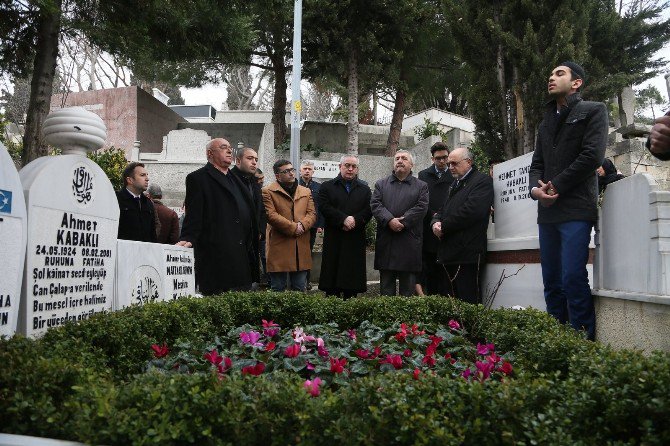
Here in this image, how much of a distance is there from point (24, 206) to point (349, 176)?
4250 millimetres

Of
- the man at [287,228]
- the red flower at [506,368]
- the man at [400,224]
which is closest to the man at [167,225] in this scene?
the man at [287,228]

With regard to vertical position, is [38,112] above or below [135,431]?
above

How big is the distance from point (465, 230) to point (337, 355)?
325cm

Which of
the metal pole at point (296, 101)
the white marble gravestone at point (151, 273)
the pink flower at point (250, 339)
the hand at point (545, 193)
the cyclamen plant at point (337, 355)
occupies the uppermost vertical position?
the metal pole at point (296, 101)

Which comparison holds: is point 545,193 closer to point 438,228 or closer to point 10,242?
point 438,228

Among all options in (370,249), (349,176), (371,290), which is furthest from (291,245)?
(370,249)

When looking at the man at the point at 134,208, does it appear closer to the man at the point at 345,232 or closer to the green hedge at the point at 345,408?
the man at the point at 345,232

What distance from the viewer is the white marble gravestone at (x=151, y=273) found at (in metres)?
4.64

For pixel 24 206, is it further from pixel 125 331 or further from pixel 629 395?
pixel 629 395

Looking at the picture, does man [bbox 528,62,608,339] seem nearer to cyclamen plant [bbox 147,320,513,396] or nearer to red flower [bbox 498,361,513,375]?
cyclamen plant [bbox 147,320,513,396]

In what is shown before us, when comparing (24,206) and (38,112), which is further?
(38,112)

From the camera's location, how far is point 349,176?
7.20 metres

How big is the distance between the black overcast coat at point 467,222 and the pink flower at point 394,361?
3080 mm

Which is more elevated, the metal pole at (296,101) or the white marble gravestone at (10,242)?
the metal pole at (296,101)
